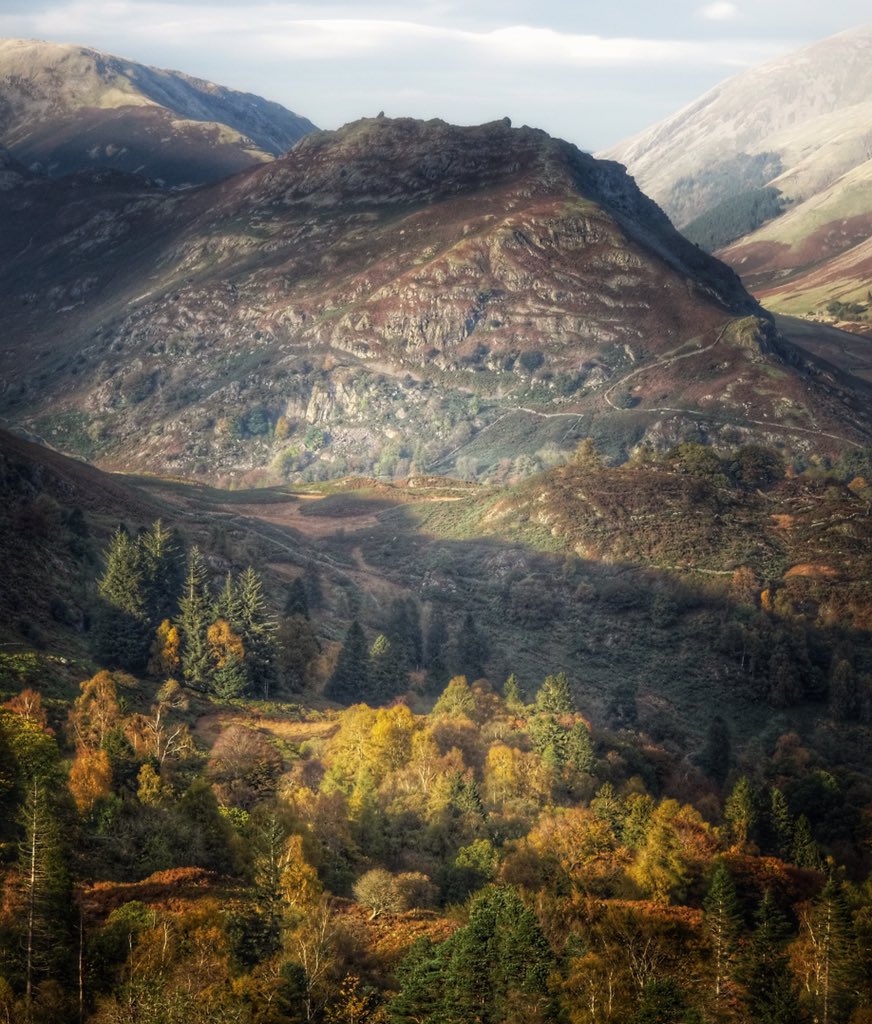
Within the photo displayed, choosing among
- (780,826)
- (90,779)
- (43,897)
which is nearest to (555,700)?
(780,826)

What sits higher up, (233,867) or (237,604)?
(237,604)

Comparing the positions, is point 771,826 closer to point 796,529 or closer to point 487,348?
point 796,529

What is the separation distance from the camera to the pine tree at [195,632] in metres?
69.8

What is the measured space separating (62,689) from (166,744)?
313 inches

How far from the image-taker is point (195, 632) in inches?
2817

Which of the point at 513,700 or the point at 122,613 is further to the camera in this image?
the point at 513,700

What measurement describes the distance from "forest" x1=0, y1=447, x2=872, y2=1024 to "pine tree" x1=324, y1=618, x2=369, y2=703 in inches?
6.9

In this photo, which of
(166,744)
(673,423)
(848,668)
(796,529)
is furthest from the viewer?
(673,423)

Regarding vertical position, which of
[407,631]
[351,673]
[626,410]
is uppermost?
[626,410]

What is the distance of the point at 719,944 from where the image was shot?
42.1 metres

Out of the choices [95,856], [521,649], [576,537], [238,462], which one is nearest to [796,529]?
[576,537]

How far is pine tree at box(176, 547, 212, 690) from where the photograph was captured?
6981 cm

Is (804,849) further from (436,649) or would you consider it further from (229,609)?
(229,609)

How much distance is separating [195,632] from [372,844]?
2518 cm
